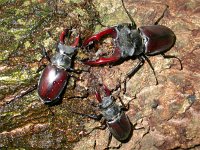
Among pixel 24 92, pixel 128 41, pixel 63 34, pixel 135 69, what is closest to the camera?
pixel 24 92

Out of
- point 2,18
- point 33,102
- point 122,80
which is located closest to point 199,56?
point 122,80

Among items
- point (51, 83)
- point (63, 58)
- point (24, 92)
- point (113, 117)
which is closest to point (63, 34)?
point (63, 58)

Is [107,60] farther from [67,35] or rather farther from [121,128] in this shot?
[121,128]

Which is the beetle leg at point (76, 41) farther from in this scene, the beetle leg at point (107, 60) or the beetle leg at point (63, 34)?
the beetle leg at point (107, 60)

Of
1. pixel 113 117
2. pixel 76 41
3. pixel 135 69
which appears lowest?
pixel 113 117

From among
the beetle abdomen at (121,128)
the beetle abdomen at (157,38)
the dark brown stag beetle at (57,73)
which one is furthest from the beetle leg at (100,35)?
the beetle abdomen at (121,128)
